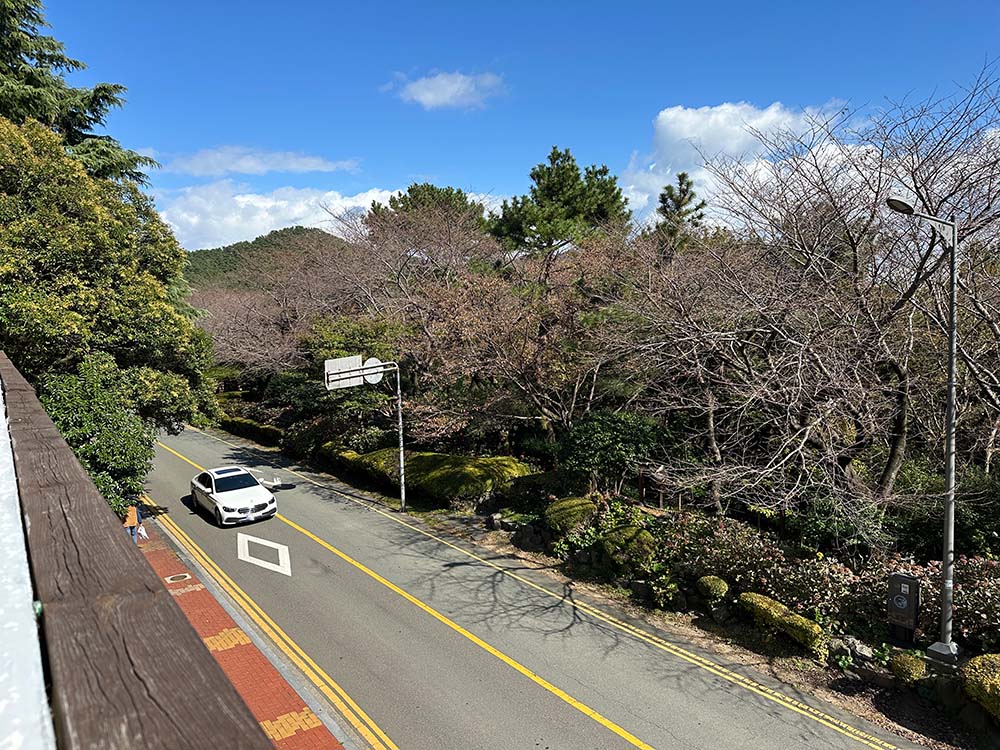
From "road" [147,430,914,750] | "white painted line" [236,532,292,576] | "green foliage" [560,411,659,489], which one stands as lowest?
"road" [147,430,914,750]

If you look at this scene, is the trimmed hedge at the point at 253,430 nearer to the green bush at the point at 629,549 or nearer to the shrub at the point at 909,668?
the green bush at the point at 629,549

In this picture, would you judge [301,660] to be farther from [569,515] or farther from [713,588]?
[713,588]

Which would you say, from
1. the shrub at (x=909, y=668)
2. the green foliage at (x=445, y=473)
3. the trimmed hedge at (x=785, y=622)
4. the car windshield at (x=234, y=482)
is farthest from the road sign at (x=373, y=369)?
the shrub at (x=909, y=668)

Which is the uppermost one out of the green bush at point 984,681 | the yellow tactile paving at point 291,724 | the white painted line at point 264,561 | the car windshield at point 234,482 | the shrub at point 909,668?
the car windshield at point 234,482

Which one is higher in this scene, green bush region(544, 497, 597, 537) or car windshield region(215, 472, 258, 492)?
car windshield region(215, 472, 258, 492)

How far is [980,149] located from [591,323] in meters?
9.71

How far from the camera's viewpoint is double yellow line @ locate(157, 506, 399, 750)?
27.1 feet

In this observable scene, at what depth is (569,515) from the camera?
15.0 m

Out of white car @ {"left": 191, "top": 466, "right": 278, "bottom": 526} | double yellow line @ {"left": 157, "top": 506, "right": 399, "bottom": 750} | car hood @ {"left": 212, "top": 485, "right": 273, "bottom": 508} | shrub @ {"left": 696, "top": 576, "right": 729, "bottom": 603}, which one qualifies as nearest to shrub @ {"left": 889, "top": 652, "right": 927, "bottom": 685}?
shrub @ {"left": 696, "top": 576, "right": 729, "bottom": 603}

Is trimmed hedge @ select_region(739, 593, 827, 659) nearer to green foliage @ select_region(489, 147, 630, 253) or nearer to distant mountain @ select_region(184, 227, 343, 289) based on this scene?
green foliage @ select_region(489, 147, 630, 253)

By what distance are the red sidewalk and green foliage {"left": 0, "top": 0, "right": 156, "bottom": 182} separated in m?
15.2

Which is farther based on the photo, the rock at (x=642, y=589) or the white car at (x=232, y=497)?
the white car at (x=232, y=497)

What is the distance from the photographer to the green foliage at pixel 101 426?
12648mm

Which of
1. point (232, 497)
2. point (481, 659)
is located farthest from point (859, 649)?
point (232, 497)
